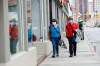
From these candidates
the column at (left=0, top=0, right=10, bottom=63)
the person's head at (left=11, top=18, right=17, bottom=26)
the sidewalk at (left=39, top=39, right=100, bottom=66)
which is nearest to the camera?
the column at (left=0, top=0, right=10, bottom=63)

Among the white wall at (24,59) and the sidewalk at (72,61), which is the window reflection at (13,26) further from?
the sidewalk at (72,61)

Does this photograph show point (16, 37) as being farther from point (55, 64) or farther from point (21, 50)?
point (55, 64)

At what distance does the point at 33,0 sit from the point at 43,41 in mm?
1936

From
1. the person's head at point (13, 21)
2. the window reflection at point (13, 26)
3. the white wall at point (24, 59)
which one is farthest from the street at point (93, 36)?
the person's head at point (13, 21)

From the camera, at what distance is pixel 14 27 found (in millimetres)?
10242

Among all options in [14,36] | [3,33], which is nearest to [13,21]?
[14,36]

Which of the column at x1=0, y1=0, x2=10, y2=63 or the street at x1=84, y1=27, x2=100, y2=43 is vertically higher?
the column at x1=0, y1=0, x2=10, y2=63

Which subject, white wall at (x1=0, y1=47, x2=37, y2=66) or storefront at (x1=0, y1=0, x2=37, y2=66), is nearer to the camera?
storefront at (x1=0, y1=0, x2=37, y2=66)

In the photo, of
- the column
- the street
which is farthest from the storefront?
the street

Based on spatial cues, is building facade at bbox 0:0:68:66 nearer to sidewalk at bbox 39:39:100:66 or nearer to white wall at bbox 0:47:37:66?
white wall at bbox 0:47:37:66

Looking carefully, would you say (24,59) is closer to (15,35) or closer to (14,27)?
(15,35)

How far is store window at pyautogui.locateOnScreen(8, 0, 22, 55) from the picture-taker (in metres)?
9.74

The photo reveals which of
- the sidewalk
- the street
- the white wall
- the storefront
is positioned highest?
the storefront

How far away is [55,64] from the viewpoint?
14219mm
